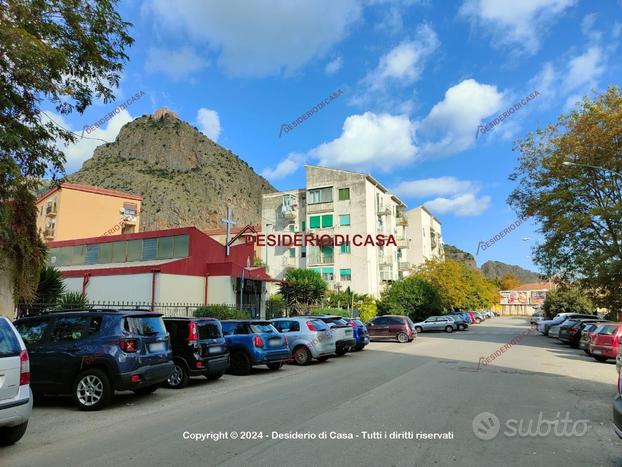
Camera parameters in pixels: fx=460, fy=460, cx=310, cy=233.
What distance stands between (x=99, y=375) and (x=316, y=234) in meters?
44.5

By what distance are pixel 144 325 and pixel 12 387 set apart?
3241mm

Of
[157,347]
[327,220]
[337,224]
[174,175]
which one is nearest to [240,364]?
[157,347]

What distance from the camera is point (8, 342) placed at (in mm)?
5781

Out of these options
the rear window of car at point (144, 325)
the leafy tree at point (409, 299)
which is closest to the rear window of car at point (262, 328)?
the rear window of car at point (144, 325)

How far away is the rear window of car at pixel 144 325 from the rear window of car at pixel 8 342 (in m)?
2.62

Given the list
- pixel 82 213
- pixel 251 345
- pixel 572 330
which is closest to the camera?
pixel 251 345

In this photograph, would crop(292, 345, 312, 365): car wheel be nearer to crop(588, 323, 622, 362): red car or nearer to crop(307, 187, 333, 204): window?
crop(588, 323, 622, 362): red car

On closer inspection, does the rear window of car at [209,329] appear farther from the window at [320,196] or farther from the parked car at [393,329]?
the window at [320,196]

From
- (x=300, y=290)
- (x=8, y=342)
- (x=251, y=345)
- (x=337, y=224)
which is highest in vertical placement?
(x=337, y=224)

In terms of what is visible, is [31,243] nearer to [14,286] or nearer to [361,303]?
[14,286]

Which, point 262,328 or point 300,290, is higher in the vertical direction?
point 300,290

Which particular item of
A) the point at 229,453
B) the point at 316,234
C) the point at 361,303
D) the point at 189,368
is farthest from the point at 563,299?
the point at 229,453

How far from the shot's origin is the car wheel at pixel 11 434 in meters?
5.92

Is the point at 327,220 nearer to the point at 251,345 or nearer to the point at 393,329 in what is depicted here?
the point at 393,329
